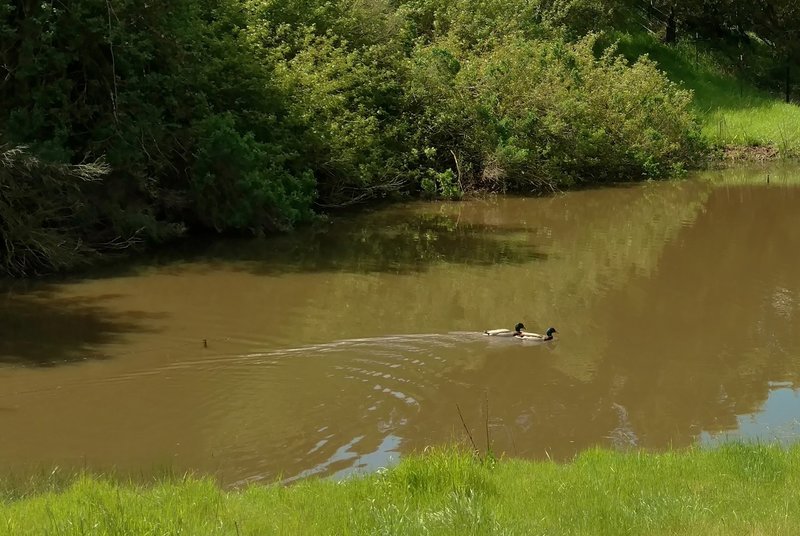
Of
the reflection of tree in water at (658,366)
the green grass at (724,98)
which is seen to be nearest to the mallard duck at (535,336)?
the reflection of tree in water at (658,366)

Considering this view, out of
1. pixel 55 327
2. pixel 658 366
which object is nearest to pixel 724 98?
pixel 658 366

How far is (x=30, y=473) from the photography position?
7863 mm

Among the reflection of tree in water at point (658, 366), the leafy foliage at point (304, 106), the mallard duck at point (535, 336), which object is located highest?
the leafy foliage at point (304, 106)

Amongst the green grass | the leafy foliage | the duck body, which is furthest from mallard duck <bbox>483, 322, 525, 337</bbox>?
the green grass

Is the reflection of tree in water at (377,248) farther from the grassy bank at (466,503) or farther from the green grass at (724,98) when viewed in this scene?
the green grass at (724,98)

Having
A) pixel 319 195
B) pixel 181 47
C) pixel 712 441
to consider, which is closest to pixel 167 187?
pixel 181 47

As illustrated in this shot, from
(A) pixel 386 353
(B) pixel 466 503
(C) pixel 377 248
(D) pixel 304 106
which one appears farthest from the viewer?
(D) pixel 304 106

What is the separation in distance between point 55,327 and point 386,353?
15.3ft

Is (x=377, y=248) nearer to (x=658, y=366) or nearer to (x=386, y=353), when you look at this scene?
(x=386, y=353)

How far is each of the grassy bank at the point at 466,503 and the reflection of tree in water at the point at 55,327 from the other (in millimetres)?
4433

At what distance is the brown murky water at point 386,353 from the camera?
29.5 feet

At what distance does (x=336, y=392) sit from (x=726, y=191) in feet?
71.0

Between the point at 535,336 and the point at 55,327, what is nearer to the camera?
the point at 535,336

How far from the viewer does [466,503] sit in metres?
5.68
